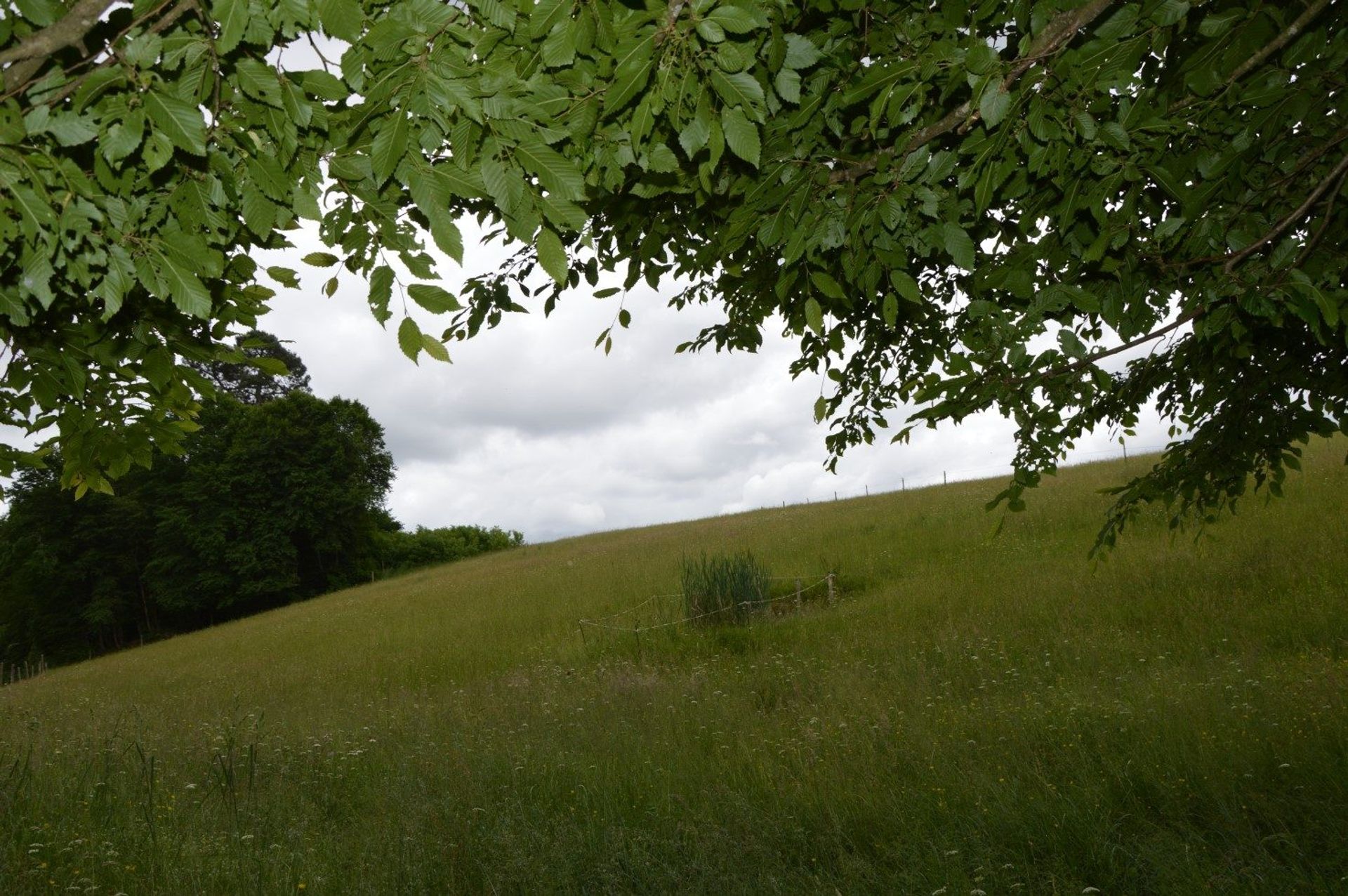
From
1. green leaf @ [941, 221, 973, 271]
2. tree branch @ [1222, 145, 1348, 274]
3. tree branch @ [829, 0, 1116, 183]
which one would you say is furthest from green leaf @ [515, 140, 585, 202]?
tree branch @ [1222, 145, 1348, 274]

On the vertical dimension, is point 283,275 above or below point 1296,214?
above

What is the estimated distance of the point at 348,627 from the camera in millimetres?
20250

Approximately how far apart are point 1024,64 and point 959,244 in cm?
59

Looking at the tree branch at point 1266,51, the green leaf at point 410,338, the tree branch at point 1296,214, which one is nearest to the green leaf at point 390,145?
the green leaf at point 410,338

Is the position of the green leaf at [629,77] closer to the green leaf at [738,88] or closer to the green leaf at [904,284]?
the green leaf at [738,88]

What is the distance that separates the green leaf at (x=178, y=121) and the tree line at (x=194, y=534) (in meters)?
37.8

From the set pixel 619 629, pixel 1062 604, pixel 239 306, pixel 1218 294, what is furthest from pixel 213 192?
pixel 619 629

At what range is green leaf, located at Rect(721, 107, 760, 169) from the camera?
1867 millimetres

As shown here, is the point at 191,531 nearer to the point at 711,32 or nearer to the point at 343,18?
the point at 343,18

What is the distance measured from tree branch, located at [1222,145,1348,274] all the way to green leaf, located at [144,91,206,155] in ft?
12.0

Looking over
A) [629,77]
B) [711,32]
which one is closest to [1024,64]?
[711,32]

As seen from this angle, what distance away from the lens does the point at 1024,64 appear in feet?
7.76

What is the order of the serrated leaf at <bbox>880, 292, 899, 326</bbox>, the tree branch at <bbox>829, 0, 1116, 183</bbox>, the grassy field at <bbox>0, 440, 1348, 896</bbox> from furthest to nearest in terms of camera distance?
the grassy field at <bbox>0, 440, 1348, 896</bbox>, the serrated leaf at <bbox>880, 292, 899, 326</bbox>, the tree branch at <bbox>829, 0, 1116, 183</bbox>

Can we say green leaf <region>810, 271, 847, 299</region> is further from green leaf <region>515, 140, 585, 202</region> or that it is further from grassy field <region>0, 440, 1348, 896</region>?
grassy field <region>0, 440, 1348, 896</region>
